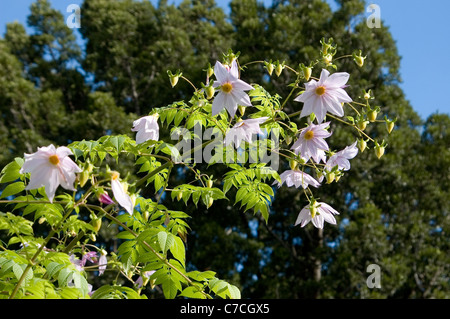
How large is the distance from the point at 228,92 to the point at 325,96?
1.06ft

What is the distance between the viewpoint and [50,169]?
129cm

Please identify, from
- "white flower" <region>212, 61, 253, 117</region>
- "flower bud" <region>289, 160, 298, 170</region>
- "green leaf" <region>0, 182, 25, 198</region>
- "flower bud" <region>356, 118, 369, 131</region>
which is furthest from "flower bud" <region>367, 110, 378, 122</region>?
"green leaf" <region>0, 182, 25, 198</region>

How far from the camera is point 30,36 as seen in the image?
11578 millimetres

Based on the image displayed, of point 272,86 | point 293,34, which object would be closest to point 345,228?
point 272,86

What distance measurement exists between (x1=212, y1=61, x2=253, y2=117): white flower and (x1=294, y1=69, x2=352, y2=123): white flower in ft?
0.61

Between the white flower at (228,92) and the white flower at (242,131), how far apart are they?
8cm

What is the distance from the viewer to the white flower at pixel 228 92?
159 centimetres

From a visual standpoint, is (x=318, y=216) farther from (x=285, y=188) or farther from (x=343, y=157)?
(x=285, y=188)

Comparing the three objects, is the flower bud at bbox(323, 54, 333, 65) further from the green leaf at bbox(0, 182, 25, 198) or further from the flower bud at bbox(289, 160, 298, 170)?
the green leaf at bbox(0, 182, 25, 198)

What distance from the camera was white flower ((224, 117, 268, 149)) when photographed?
166 centimetres

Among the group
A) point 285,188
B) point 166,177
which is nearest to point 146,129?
point 166,177

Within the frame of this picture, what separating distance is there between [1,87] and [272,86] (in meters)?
4.96

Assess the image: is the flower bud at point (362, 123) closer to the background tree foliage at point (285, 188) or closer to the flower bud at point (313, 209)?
the flower bud at point (313, 209)
